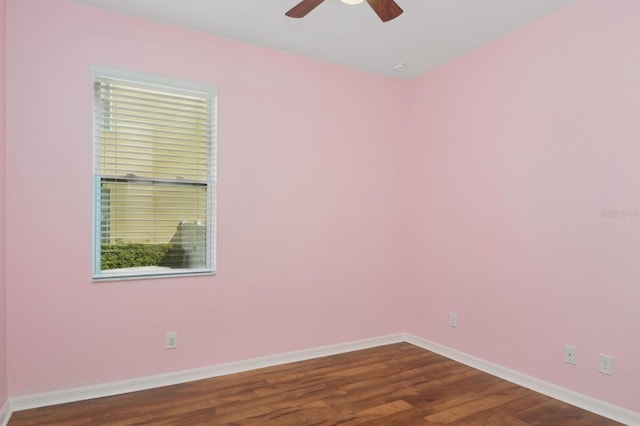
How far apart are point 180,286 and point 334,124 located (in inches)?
79.7

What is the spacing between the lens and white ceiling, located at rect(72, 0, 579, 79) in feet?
8.94

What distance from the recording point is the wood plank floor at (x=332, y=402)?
8.11 ft

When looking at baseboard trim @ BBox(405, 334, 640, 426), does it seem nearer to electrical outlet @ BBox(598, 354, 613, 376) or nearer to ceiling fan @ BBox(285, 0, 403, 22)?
electrical outlet @ BBox(598, 354, 613, 376)

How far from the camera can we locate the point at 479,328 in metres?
3.40

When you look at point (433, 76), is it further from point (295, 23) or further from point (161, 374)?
point (161, 374)

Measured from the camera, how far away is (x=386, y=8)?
2.20 metres

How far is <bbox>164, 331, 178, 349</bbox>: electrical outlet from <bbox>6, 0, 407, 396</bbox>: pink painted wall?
0.04 meters

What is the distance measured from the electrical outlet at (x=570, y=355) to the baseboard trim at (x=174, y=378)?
1679 millimetres

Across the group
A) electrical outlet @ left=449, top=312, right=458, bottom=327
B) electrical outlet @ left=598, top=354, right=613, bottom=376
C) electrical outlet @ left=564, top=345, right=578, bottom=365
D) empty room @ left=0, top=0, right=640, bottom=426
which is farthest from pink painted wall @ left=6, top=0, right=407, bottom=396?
electrical outlet @ left=598, top=354, right=613, bottom=376

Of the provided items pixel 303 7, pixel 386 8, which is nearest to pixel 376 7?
pixel 386 8

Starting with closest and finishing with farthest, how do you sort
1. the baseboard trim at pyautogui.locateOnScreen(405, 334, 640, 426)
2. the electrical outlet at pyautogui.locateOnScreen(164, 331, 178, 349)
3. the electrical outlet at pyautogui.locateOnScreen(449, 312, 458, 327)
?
the baseboard trim at pyautogui.locateOnScreen(405, 334, 640, 426)
the electrical outlet at pyautogui.locateOnScreen(164, 331, 178, 349)
the electrical outlet at pyautogui.locateOnScreen(449, 312, 458, 327)

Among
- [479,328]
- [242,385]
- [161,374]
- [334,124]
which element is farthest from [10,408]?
[479,328]

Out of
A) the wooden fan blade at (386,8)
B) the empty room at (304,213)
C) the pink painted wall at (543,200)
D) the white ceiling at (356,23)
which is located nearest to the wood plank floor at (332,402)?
the empty room at (304,213)

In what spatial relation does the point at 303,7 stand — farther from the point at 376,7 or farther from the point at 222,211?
the point at 222,211
